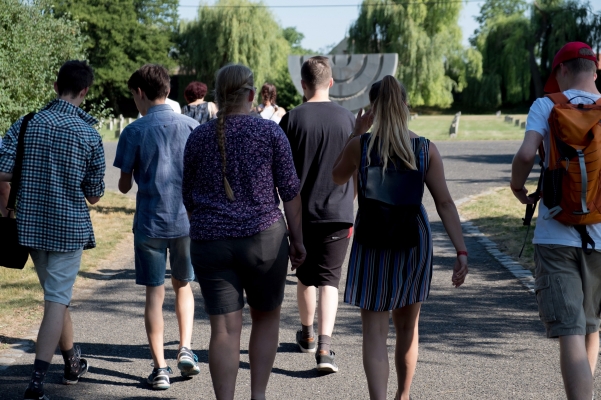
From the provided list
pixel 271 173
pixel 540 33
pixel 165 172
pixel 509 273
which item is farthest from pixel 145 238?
pixel 540 33

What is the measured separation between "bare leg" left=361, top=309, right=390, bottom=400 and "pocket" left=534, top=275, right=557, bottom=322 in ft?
2.38

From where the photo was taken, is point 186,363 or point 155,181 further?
point 186,363

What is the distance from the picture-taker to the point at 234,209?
137 inches

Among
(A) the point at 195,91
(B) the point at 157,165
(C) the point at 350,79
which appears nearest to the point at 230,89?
(B) the point at 157,165

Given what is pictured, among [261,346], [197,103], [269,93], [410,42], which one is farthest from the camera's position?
[410,42]

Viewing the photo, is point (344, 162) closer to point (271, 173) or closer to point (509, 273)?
point (271, 173)

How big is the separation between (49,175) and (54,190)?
8 cm

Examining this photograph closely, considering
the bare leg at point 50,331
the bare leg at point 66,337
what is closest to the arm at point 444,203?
the bare leg at point 50,331

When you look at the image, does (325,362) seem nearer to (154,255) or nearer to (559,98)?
(154,255)

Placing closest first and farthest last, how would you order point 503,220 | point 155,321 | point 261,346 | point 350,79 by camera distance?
point 261,346, point 155,321, point 503,220, point 350,79

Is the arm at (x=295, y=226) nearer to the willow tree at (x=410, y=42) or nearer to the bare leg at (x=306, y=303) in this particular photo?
the bare leg at (x=306, y=303)

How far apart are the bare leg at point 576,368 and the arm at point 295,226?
1.30 metres

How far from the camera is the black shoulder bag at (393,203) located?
359 cm

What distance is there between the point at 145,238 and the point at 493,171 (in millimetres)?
15658
